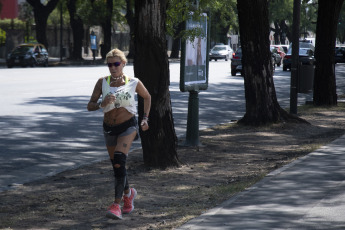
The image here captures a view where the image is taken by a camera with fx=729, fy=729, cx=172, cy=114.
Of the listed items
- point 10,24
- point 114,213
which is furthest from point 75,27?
point 114,213

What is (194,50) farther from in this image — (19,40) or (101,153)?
(19,40)

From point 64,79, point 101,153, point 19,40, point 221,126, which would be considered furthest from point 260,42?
point 19,40

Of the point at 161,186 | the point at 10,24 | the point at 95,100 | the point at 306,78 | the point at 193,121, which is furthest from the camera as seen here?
the point at 10,24

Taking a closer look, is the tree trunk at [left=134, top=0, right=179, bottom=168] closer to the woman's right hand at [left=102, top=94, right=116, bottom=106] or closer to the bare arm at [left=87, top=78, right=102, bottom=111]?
the bare arm at [left=87, top=78, right=102, bottom=111]

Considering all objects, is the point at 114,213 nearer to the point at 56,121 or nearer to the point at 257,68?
the point at 257,68

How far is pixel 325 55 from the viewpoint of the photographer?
20.7 metres

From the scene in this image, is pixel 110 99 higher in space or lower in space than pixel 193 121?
higher

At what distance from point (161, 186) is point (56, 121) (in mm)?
7460

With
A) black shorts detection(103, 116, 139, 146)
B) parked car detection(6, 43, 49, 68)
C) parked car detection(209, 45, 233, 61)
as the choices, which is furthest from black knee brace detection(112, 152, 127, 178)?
parked car detection(209, 45, 233, 61)

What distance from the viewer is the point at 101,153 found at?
39.0 feet

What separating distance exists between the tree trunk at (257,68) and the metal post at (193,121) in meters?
3.32

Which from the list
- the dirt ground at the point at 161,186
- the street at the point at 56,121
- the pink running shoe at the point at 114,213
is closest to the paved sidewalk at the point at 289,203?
the dirt ground at the point at 161,186

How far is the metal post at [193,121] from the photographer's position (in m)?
12.3

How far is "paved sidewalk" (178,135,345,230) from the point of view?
674 cm
